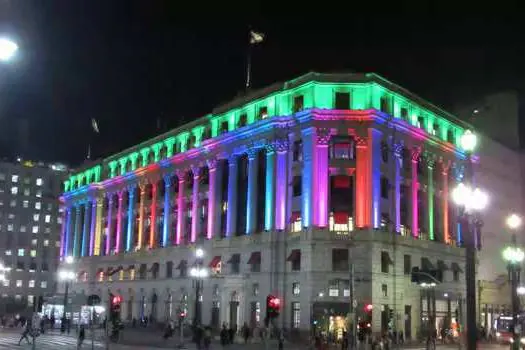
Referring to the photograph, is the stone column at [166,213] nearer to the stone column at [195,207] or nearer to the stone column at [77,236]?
the stone column at [195,207]

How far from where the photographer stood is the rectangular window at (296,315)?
65856 mm

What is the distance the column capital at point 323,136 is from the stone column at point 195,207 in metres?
21.7

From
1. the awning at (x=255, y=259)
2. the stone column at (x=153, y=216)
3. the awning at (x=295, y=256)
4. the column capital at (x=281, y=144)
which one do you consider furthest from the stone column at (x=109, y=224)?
the awning at (x=295, y=256)

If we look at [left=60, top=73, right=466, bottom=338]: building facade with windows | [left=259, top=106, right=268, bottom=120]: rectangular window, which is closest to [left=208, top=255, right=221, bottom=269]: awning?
[left=60, top=73, right=466, bottom=338]: building facade with windows

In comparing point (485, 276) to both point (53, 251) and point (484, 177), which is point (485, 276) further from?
point (53, 251)

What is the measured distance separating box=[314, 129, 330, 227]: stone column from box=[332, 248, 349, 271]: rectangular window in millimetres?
2859

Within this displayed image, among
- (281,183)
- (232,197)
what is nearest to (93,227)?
(232,197)

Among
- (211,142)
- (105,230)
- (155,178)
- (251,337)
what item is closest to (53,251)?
(105,230)

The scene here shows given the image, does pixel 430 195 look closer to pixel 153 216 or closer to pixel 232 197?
pixel 232 197

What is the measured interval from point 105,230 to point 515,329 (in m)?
83.1

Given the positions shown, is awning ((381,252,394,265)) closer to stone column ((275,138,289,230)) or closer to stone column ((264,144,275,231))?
stone column ((275,138,289,230))

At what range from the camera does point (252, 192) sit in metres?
74.0

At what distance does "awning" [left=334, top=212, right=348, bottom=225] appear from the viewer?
66562 millimetres

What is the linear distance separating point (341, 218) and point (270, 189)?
9041mm
